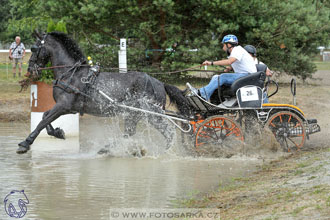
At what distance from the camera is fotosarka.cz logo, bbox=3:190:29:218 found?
21.5 ft

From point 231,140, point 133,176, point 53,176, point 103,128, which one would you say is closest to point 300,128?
point 231,140

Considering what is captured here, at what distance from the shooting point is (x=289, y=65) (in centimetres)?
2122

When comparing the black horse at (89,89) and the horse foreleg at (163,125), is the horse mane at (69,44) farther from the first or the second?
the horse foreleg at (163,125)

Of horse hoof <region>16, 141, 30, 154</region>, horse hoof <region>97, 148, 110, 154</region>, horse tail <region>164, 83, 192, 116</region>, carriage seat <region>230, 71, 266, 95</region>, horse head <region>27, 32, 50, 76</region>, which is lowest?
horse hoof <region>97, 148, 110, 154</region>

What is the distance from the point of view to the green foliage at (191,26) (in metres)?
19.5

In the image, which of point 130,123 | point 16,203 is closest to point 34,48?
point 130,123

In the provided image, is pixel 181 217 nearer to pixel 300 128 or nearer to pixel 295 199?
pixel 295 199

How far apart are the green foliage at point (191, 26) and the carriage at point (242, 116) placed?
28.5ft

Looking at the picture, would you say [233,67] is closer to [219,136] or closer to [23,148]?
[219,136]

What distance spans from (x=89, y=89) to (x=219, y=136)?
2.25m

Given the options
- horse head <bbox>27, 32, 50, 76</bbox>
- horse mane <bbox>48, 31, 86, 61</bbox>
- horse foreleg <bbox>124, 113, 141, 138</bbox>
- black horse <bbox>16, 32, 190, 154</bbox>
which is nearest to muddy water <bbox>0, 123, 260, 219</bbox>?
horse foreleg <bbox>124, 113, 141, 138</bbox>

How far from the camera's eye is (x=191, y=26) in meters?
21.1

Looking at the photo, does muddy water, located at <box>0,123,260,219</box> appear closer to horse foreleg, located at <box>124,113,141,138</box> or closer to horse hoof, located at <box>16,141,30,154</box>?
horse hoof, located at <box>16,141,30,154</box>

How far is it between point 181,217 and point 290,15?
15.0m
